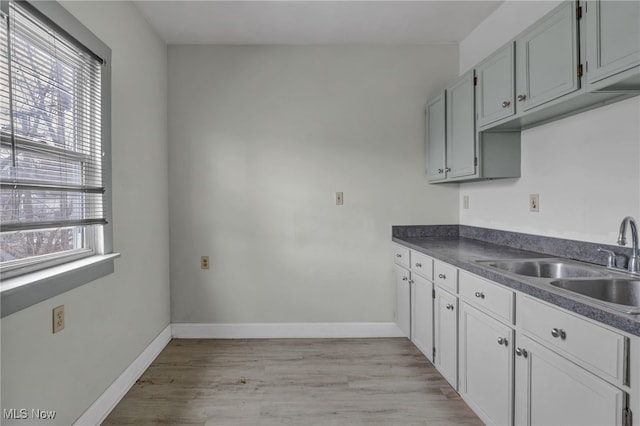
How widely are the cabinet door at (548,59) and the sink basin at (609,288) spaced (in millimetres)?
878

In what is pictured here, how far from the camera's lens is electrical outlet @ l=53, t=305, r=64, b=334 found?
5.25 ft

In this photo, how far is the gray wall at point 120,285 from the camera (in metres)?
1.48

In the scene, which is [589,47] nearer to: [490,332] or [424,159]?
[490,332]

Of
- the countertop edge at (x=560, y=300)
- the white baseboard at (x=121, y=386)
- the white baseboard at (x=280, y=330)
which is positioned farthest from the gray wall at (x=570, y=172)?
the white baseboard at (x=121, y=386)

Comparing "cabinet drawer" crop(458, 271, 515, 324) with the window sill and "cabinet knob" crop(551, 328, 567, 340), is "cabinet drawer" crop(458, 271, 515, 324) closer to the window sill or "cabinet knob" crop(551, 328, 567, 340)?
"cabinet knob" crop(551, 328, 567, 340)

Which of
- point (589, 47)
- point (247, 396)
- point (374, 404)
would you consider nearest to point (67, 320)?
point (247, 396)

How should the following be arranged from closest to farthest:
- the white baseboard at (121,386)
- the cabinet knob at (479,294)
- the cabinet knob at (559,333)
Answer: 1. the cabinet knob at (559,333)
2. the cabinet knob at (479,294)
3. the white baseboard at (121,386)

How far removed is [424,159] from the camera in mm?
3250

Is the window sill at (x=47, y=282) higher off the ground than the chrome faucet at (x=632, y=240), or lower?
lower

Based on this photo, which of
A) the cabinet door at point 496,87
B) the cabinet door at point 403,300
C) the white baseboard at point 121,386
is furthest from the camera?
the cabinet door at point 403,300

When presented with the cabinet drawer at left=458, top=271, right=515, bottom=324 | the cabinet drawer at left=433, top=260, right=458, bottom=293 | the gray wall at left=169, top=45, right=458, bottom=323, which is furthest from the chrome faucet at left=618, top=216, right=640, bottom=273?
the gray wall at left=169, top=45, right=458, bottom=323

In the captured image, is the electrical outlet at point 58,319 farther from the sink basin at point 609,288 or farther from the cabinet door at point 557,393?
the sink basin at point 609,288

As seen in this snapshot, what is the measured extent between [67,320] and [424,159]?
9.48 ft

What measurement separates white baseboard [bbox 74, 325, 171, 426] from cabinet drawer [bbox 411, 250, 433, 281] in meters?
2.15
